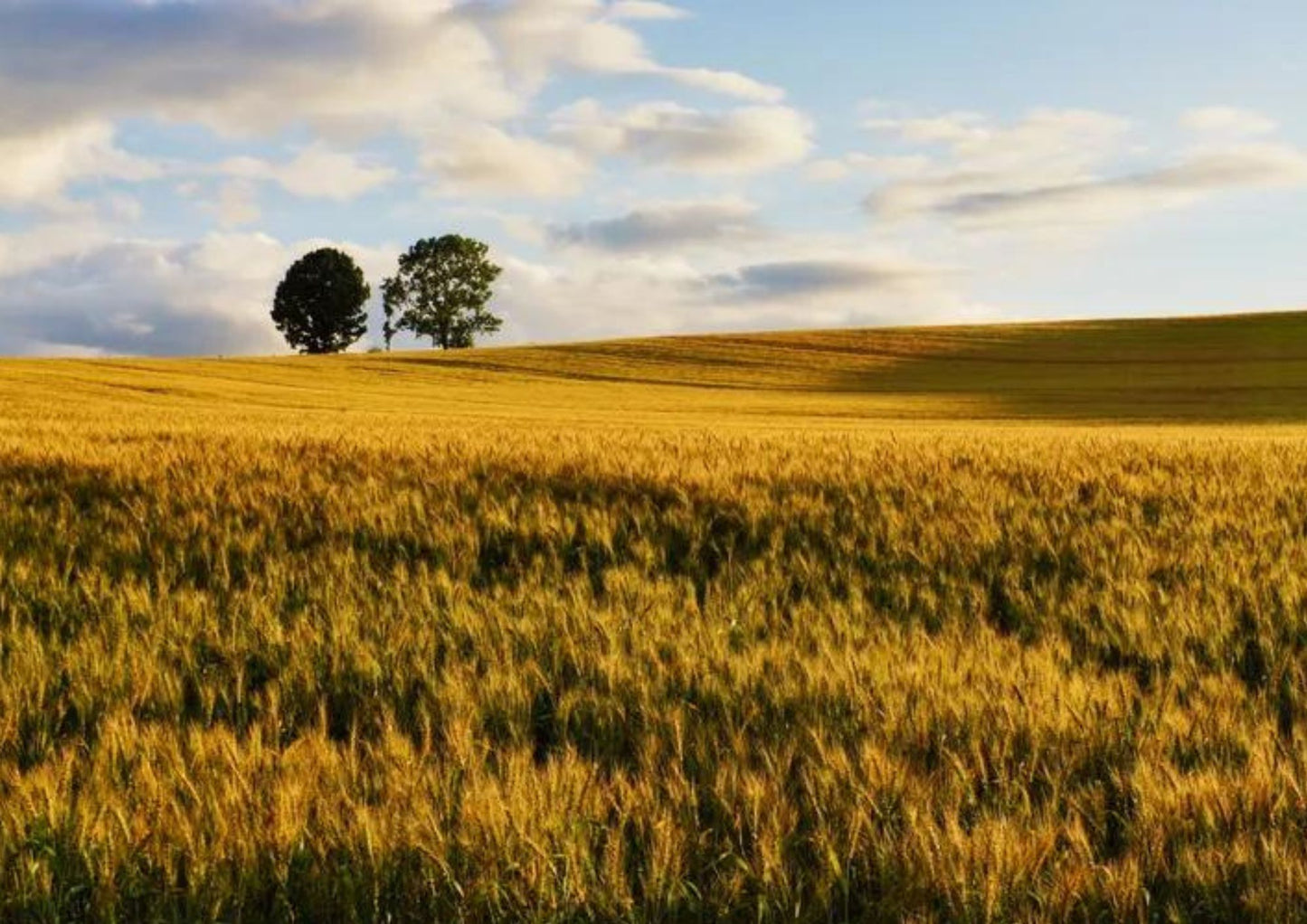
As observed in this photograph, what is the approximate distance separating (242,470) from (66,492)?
42.0 inches

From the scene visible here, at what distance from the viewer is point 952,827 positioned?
7.86 ft

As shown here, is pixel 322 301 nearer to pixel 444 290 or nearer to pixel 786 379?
pixel 444 290

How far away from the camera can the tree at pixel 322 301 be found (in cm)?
9706

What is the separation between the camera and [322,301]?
97.1m

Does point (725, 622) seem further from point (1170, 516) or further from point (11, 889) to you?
point (1170, 516)

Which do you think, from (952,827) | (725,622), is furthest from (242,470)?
(952,827)

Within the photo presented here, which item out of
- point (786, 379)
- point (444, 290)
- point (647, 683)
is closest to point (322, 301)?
point (444, 290)

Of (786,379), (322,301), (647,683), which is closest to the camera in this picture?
(647,683)

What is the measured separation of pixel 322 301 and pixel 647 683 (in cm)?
9794

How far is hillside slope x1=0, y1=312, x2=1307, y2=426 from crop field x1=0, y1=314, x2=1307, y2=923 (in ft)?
47.6

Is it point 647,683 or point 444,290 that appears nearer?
point 647,683

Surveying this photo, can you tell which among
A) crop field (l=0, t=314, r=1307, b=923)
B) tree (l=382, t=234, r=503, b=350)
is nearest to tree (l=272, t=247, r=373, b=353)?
A: tree (l=382, t=234, r=503, b=350)

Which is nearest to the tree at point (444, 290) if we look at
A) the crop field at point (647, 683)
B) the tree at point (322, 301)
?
the tree at point (322, 301)

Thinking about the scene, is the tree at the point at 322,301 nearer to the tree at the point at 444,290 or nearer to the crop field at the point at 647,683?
the tree at the point at 444,290
